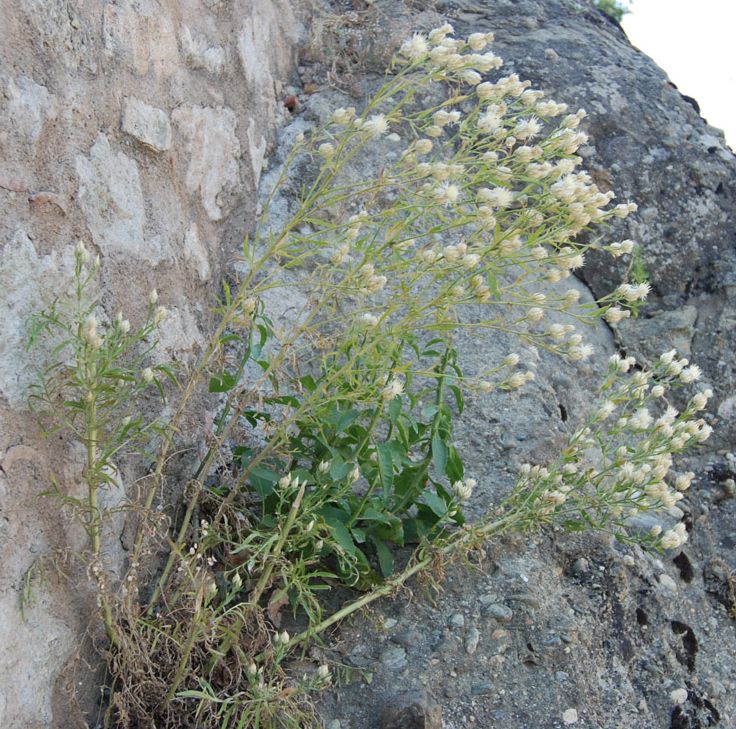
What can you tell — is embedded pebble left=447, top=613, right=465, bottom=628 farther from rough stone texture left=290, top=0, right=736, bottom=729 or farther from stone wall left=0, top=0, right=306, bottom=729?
stone wall left=0, top=0, right=306, bottom=729

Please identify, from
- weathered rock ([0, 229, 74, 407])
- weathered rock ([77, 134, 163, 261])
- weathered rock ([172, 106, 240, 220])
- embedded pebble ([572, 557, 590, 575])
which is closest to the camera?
weathered rock ([0, 229, 74, 407])

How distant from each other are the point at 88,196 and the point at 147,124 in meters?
0.40

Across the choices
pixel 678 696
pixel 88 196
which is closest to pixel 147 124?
pixel 88 196

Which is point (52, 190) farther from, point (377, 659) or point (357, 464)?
point (377, 659)

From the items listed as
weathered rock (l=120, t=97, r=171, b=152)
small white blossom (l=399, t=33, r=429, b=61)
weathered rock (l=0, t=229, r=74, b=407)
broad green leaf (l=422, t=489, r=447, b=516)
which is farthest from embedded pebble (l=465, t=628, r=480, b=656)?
weathered rock (l=120, t=97, r=171, b=152)

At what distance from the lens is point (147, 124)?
244cm

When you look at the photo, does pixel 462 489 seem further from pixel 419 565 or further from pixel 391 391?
pixel 391 391

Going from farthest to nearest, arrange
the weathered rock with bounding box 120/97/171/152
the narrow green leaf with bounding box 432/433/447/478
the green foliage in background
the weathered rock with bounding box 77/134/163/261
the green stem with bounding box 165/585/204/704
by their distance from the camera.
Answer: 1. the green foliage in background
2. the weathered rock with bounding box 120/97/171/152
3. the narrow green leaf with bounding box 432/433/447/478
4. the weathered rock with bounding box 77/134/163/261
5. the green stem with bounding box 165/585/204/704

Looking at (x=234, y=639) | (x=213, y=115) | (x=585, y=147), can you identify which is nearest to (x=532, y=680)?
(x=234, y=639)

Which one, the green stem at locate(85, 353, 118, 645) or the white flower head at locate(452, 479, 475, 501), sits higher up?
the white flower head at locate(452, 479, 475, 501)

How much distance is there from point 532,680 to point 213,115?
75.9 inches

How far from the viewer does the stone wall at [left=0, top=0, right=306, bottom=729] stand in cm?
182

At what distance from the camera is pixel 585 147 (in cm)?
383

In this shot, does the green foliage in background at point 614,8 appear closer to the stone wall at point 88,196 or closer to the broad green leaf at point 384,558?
the stone wall at point 88,196
